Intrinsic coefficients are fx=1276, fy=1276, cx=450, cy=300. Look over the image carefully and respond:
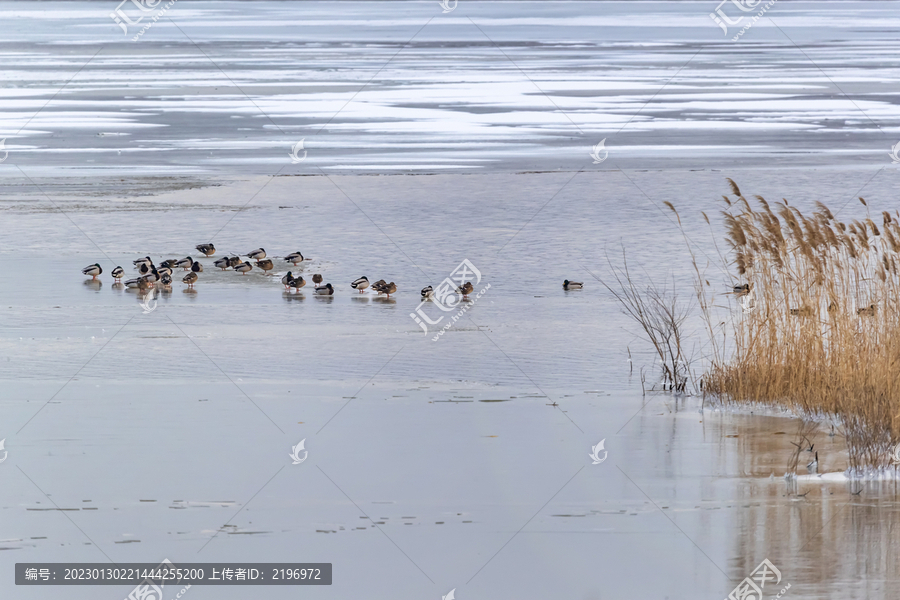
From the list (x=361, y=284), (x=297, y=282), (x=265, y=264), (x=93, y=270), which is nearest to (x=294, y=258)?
(x=265, y=264)

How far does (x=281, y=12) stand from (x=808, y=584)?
65.1 m

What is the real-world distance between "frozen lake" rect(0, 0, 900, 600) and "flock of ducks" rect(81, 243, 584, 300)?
0.49 ft

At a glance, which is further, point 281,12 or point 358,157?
point 281,12

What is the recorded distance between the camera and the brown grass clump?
20.7 ft

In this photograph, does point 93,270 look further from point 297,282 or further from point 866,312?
point 866,312

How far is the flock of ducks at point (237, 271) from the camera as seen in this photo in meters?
11.5

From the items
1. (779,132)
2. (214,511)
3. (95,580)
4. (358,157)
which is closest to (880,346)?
(214,511)

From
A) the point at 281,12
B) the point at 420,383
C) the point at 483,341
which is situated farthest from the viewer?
the point at 281,12

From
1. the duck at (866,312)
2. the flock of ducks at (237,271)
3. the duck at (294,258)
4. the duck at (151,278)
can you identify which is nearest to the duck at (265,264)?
the flock of ducks at (237,271)

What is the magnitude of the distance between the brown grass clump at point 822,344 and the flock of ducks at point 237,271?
3.81m

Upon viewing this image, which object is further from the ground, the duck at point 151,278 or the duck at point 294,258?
the duck at point 294,258

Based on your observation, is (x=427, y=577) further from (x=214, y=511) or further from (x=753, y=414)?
(x=753, y=414)

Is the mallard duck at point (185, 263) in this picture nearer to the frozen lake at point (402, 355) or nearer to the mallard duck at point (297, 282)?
the frozen lake at point (402, 355)

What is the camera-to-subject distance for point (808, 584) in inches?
185
